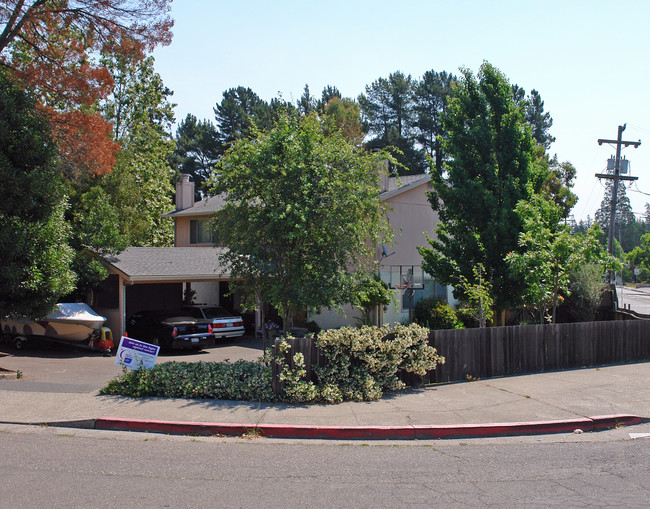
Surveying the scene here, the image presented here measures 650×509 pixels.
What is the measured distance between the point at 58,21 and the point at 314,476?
16.9 metres

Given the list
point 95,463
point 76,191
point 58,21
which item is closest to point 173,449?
point 95,463

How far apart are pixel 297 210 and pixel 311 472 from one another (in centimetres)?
563

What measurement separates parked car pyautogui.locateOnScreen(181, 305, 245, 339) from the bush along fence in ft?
33.3

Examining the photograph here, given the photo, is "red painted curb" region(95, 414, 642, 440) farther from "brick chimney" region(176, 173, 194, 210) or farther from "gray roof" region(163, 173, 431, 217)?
"brick chimney" region(176, 173, 194, 210)

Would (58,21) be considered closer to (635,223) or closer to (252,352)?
(252,352)

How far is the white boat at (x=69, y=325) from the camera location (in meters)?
17.5

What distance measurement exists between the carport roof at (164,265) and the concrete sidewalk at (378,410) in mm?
7372

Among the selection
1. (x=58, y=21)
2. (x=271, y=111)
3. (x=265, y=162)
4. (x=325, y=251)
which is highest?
(x=271, y=111)

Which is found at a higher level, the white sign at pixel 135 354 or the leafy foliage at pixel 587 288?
the leafy foliage at pixel 587 288

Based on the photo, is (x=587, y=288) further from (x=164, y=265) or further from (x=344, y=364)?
(x=164, y=265)

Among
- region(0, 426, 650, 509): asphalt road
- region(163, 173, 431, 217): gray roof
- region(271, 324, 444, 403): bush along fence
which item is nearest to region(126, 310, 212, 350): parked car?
region(163, 173, 431, 217): gray roof

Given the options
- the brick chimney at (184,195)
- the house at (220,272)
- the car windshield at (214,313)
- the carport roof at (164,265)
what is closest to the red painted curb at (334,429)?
the house at (220,272)

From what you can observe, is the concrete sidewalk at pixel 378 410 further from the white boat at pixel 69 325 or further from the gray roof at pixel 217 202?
the gray roof at pixel 217 202

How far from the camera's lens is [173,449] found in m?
7.46
